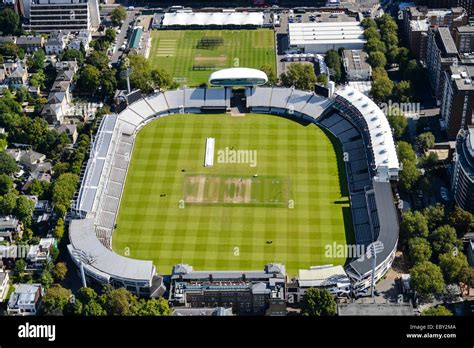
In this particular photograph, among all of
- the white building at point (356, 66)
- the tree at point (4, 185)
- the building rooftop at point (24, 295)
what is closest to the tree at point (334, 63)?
the white building at point (356, 66)

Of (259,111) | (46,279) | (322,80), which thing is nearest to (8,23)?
(259,111)

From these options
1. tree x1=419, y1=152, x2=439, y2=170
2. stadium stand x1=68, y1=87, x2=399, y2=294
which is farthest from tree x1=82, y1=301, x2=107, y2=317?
tree x1=419, y1=152, x2=439, y2=170

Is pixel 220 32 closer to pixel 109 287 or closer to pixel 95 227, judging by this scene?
pixel 95 227

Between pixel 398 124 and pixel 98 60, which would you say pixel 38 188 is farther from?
pixel 398 124

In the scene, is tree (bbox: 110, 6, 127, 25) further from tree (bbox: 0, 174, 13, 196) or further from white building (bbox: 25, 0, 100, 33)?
tree (bbox: 0, 174, 13, 196)

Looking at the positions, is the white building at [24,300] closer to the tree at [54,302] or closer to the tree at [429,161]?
the tree at [54,302]

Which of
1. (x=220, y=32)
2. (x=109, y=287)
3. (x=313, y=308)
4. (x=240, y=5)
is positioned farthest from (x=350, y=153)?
(x=240, y=5)
